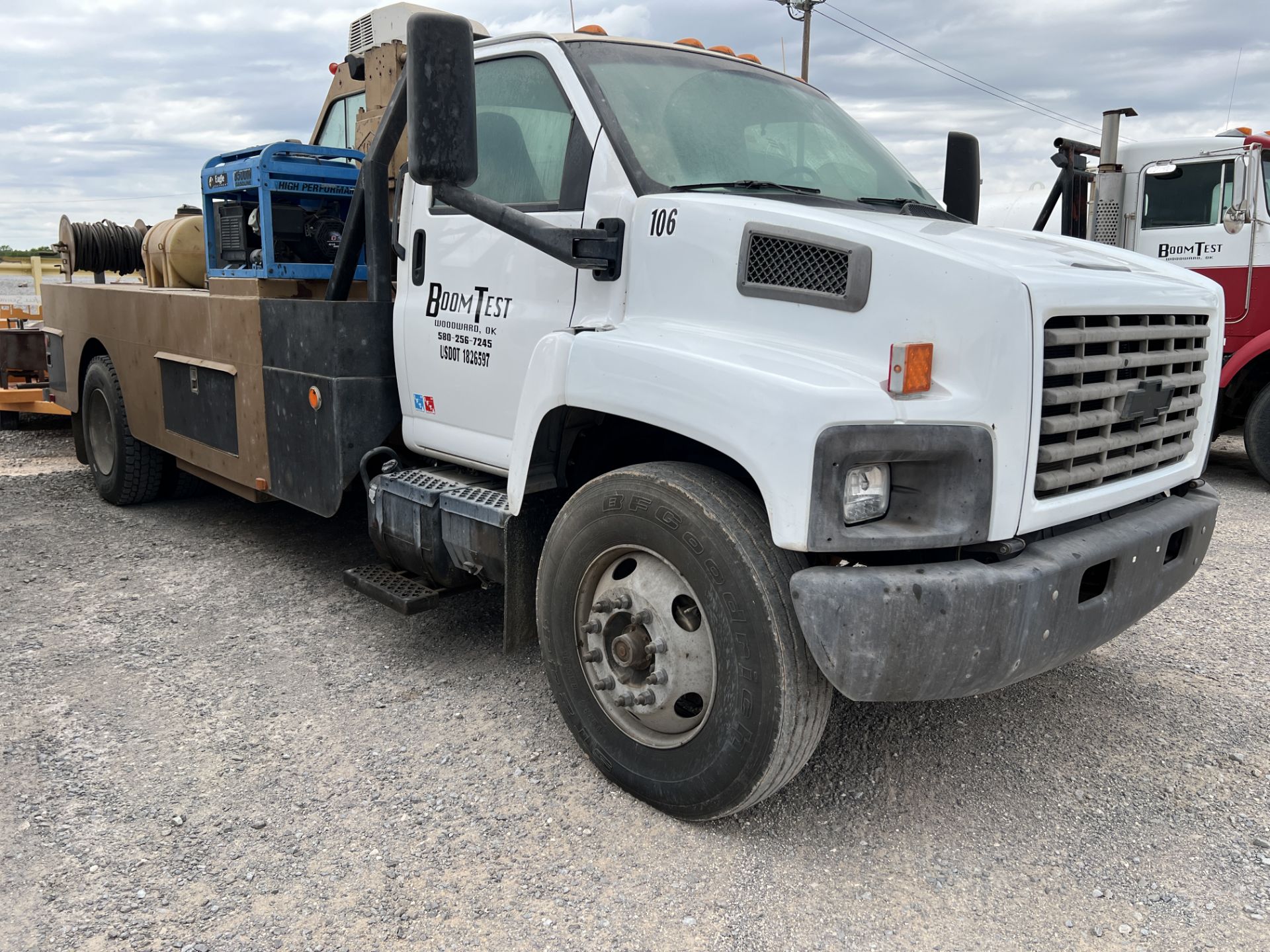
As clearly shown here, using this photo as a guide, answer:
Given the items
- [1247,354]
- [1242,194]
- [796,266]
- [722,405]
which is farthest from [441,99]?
[1242,194]

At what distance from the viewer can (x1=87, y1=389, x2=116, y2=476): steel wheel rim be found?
6578 mm

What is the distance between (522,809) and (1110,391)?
207cm

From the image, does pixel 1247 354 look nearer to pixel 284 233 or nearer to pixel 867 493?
pixel 867 493

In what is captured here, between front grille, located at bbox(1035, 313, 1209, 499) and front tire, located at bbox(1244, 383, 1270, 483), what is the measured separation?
5.25 meters

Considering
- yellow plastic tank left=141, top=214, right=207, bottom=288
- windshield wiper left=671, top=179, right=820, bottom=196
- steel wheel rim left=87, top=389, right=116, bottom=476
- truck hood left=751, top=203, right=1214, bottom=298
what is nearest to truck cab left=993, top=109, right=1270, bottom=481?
truck hood left=751, top=203, right=1214, bottom=298

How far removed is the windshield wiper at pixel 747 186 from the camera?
10.6 ft

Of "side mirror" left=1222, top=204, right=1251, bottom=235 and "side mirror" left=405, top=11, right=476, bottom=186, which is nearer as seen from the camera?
"side mirror" left=405, top=11, right=476, bottom=186

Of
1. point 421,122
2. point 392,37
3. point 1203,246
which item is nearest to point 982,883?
point 421,122

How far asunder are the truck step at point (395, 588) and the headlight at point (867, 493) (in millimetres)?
1962

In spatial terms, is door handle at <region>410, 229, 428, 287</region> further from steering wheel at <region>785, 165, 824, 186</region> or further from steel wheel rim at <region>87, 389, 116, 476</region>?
steel wheel rim at <region>87, 389, 116, 476</region>

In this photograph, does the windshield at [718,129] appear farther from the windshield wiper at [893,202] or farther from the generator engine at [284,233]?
the generator engine at [284,233]

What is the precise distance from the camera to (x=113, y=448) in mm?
6480

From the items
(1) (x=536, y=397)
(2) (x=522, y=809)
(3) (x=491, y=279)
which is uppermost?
(3) (x=491, y=279)

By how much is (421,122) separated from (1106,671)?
329 cm
